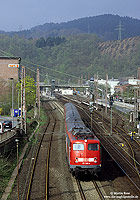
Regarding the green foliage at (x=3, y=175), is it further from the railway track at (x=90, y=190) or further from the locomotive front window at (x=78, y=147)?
the locomotive front window at (x=78, y=147)

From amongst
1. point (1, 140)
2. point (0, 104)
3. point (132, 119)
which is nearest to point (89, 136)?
point (1, 140)

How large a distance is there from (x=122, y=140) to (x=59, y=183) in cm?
1655

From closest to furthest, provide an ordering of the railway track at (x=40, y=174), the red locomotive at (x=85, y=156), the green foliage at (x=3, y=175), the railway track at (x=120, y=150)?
1. the railway track at (x=40, y=174)
2. the green foliage at (x=3, y=175)
3. the red locomotive at (x=85, y=156)
4. the railway track at (x=120, y=150)

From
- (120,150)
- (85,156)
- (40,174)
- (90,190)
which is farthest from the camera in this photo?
(120,150)

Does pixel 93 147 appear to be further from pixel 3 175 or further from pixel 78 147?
pixel 3 175

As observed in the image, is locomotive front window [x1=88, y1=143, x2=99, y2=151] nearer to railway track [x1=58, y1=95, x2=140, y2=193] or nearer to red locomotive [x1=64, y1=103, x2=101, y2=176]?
red locomotive [x1=64, y1=103, x2=101, y2=176]

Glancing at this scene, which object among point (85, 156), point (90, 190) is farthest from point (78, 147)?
point (90, 190)

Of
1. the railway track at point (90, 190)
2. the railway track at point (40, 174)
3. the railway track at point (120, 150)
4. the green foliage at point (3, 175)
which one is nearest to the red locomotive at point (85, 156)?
the railway track at point (90, 190)

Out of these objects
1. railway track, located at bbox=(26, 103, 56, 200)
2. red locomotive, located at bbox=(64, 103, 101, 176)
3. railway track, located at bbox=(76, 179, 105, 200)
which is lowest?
railway track, located at bbox=(26, 103, 56, 200)

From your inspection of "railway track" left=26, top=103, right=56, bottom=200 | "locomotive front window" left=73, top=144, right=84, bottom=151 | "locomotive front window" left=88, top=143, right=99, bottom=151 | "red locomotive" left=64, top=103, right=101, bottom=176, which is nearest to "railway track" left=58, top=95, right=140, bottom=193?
"red locomotive" left=64, top=103, right=101, bottom=176

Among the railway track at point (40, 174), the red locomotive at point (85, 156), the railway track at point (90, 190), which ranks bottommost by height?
the railway track at point (40, 174)

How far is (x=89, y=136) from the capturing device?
18.6 metres

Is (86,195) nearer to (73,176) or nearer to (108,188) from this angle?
(108,188)

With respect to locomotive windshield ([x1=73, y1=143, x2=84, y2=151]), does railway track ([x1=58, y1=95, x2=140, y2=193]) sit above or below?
below
